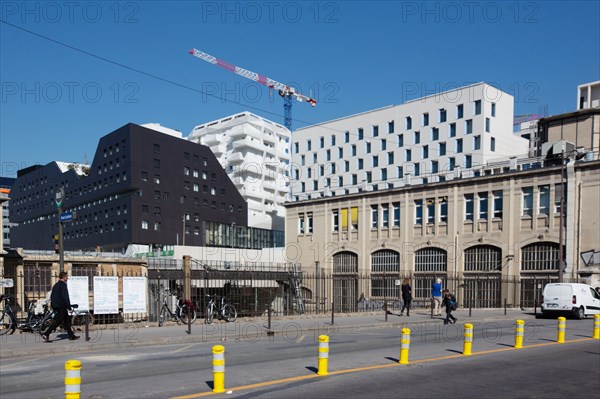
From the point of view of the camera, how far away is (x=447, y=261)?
48.9 metres

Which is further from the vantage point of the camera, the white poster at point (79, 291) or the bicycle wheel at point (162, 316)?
the bicycle wheel at point (162, 316)

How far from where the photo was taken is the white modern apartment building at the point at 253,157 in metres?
114

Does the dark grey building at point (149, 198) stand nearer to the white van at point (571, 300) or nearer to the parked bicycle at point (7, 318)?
the parked bicycle at point (7, 318)

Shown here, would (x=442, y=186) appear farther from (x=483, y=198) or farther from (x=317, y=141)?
(x=317, y=141)

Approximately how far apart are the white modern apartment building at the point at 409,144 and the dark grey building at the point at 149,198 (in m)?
17.4

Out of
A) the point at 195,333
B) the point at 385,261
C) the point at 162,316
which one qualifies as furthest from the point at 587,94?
the point at 195,333

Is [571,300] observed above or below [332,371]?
below

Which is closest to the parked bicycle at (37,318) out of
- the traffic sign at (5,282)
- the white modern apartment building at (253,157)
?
the traffic sign at (5,282)

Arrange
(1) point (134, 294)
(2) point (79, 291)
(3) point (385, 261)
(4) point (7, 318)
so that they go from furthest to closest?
(3) point (385, 261) < (1) point (134, 294) < (4) point (7, 318) < (2) point (79, 291)

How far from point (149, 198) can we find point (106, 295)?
232ft

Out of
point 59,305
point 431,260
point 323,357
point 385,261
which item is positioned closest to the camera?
point 323,357

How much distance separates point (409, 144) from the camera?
72000 mm

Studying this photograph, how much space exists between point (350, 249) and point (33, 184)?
85.6m

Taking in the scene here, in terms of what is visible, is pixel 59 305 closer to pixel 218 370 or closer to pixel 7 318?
pixel 7 318
